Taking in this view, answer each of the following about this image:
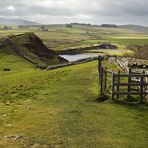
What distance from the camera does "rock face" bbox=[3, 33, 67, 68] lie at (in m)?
106

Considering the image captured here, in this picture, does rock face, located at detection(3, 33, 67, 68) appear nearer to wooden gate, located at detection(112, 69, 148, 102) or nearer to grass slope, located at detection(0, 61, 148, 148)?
grass slope, located at detection(0, 61, 148, 148)

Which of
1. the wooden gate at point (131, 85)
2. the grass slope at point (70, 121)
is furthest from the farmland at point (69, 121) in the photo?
the wooden gate at point (131, 85)

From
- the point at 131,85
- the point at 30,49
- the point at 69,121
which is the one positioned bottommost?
the point at 30,49

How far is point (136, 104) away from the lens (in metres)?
30.2

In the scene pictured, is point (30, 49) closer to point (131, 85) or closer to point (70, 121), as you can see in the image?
point (131, 85)

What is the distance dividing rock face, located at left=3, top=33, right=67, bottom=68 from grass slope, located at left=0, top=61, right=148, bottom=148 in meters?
68.9

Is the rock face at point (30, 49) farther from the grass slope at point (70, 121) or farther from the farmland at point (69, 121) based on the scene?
the grass slope at point (70, 121)

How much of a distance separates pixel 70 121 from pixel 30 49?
300ft

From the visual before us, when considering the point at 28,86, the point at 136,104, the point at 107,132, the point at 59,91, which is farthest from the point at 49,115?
the point at 28,86

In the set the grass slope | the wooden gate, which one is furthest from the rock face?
the wooden gate

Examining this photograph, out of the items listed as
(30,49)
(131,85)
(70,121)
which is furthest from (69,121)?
(30,49)

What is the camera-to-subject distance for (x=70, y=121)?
24000 millimetres

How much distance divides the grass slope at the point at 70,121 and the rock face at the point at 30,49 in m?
68.9

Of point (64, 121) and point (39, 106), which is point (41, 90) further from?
point (64, 121)
